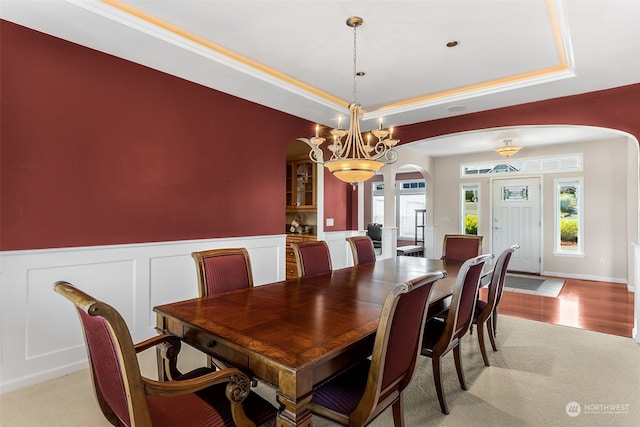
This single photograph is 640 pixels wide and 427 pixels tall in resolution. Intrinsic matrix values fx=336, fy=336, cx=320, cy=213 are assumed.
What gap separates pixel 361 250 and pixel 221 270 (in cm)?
165

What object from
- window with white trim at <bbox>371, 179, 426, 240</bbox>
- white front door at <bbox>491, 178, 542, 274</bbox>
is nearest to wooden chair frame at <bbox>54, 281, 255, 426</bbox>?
white front door at <bbox>491, 178, 542, 274</bbox>

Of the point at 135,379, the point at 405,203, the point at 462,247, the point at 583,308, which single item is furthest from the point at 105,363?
the point at 405,203

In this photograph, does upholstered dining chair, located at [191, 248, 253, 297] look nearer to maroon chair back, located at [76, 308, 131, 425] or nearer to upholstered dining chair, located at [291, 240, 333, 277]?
upholstered dining chair, located at [291, 240, 333, 277]

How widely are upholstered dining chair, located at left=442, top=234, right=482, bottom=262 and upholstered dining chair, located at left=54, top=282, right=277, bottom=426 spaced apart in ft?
9.87

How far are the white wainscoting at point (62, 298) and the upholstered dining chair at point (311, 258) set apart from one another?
3.98ft

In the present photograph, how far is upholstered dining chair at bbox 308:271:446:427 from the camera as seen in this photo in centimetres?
136

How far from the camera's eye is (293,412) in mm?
1198

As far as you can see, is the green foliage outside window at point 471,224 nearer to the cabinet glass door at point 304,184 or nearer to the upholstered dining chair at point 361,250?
the cabinet glass door at point 304,184

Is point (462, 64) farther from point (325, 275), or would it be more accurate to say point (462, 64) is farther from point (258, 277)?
point (258, 277)

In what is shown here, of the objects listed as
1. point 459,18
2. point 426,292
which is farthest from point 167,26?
point 426,292

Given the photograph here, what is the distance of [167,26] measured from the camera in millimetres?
2586

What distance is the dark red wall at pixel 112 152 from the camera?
2410mm

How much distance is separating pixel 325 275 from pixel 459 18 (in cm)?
217

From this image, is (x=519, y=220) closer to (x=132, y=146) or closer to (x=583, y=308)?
(x=583, y=308)
